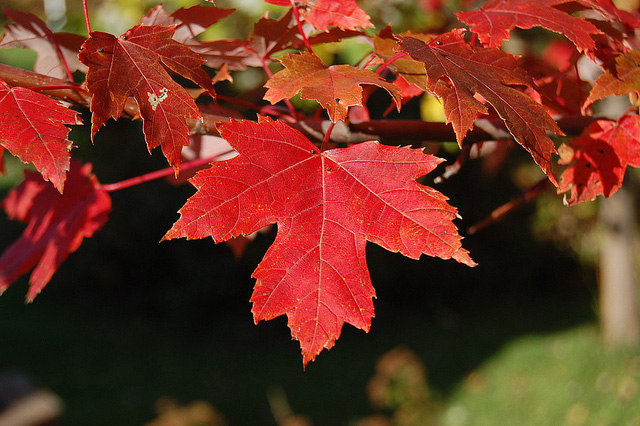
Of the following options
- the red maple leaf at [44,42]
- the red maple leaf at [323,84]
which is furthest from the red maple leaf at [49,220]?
the red maple leaf at [323,84]

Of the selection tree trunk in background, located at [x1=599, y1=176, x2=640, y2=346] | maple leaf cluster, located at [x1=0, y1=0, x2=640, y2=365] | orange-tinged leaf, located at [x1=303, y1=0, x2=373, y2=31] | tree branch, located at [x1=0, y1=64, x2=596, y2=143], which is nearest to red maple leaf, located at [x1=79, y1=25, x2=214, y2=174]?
maple leaf cluster, located at [x1=0, y1=0, x2=640, y2=365]

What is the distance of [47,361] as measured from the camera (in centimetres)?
450

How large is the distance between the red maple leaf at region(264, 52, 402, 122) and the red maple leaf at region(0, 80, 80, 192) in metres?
0.24

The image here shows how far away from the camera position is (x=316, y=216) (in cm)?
69

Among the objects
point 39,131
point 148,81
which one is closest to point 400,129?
point 148,81

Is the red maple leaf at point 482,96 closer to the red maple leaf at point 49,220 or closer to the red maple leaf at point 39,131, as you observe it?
the red maple leaf at point 39,131

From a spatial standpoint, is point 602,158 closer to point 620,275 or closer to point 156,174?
point 156,174

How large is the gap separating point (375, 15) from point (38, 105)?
233 cm

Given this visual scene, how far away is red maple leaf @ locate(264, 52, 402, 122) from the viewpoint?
0.66 metres

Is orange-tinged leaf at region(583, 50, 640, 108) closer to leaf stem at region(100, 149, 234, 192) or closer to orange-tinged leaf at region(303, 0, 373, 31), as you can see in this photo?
orange-tinged leaf at region(303, 0, 373, 31)

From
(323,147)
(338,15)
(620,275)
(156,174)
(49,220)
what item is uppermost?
(338,15)

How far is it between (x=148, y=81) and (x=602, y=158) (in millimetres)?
607

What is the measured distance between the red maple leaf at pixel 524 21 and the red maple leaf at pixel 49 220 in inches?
25.9

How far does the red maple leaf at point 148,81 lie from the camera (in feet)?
2.19
